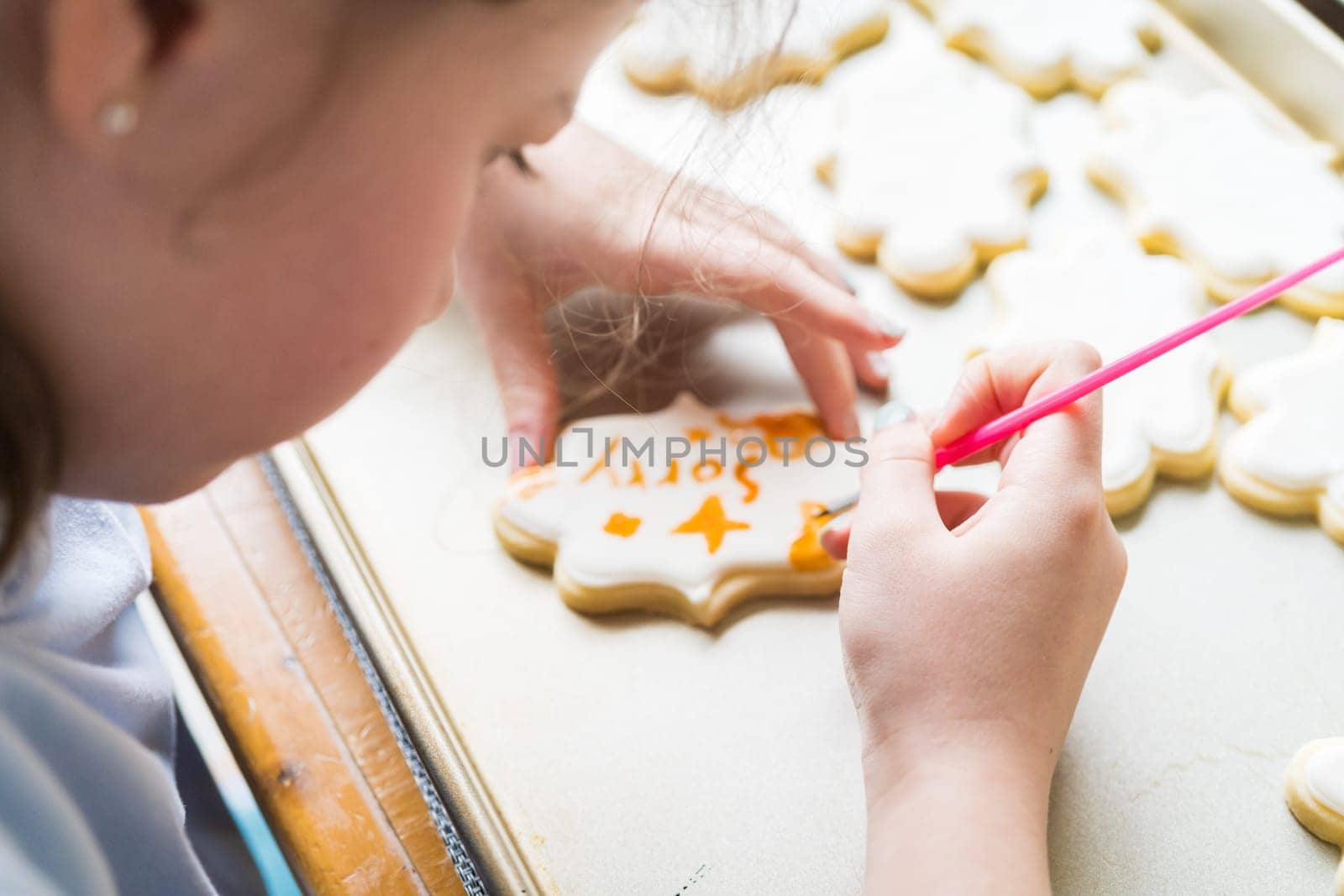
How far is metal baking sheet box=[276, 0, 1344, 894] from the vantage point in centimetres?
53

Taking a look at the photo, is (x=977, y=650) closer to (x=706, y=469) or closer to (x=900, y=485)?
(x=900, y=485)

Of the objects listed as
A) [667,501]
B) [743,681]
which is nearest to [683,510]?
[667,501]

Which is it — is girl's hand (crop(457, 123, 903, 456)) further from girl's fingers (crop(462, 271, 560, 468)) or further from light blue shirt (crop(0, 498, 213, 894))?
light blue shirt (crop(0, 498, 213, 894))

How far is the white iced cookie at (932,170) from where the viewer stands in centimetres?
74

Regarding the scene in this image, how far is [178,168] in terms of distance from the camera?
355 mm

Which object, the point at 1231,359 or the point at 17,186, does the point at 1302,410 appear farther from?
the point at 17,186

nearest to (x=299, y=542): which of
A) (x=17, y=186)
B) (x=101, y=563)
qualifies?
(x=101, y=563)

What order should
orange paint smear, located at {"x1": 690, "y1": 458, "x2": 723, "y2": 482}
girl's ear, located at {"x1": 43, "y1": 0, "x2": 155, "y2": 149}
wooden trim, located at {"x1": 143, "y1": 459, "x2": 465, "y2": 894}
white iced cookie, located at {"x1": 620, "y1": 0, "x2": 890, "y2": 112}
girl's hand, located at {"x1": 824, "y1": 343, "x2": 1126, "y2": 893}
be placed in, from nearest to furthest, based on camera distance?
girl's ear, located at {"x1": 43, "y1": 0, "x2": 155, "y2": 149} < girl's hand, located at {"x1": 824, "y1": 343, "x2": 1126, "y2": 893} < wooden trim, located at {"x1": 143, "y1": 459, "x2": 465, "y2": 894} < orange paint smear, located at {"x1": 690, "y1": 458, "x2": 723, "y2": 482} < white iced cookie, located at {"x1": 620, "y1": 0, "x2": 890, "y2": 112}

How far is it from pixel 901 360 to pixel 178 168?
0.48 metres

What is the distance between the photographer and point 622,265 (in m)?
0.71

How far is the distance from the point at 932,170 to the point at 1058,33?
0.17 metres

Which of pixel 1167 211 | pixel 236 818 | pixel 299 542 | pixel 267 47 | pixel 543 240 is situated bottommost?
pixel 236 818

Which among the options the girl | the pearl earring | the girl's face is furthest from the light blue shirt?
the pearl earring

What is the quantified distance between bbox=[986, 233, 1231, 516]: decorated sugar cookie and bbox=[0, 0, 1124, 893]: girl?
0.36 ft
